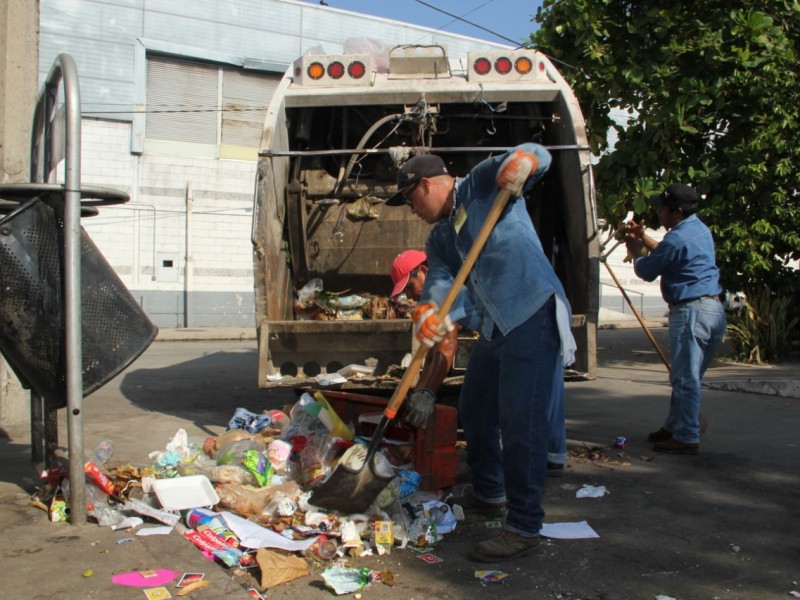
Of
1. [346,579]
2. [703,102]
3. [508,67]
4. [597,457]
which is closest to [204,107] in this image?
[703,102]

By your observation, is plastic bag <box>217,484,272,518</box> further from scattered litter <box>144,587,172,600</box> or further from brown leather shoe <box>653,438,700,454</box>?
brown leather shoe <box>653,438,700,454</box>

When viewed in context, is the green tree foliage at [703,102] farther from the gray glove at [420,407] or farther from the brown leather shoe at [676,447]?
the gray glove at [420,407]

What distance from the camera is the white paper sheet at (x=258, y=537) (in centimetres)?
298

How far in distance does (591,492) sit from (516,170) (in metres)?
1.73

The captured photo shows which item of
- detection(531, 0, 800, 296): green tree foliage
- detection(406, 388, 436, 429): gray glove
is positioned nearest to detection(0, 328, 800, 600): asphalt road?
detection(406, 388, 436, 429): gray glove

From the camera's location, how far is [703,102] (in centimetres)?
822

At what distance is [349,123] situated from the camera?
20.6 feet

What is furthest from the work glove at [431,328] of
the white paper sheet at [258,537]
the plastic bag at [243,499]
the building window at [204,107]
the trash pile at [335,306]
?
the building window at [204,107]

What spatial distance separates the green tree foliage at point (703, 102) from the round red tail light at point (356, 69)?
11.9 feet

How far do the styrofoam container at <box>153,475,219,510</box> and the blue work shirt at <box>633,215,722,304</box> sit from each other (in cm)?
287

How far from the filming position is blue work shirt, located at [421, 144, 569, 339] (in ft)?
9.97

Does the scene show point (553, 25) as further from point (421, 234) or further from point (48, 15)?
point (48, 15)

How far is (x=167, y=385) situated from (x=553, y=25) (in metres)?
5.80

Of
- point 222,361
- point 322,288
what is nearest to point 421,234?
point 322,288
